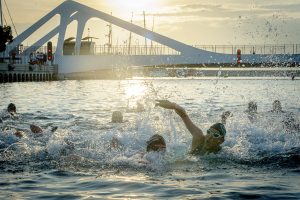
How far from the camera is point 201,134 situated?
1110 centimetres

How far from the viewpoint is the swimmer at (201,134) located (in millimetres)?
10436

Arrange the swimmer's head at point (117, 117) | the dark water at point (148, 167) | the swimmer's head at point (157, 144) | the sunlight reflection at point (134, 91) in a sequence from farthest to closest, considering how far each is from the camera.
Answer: the sunlight reflection at point (134, 91) → the swimmer's head at point (117, 117) → the swimmer's head at point (157, 144) → the dark water at point (148, 167)

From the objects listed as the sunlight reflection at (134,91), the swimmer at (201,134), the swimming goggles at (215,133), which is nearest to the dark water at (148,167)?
the swimmer at (201,134)

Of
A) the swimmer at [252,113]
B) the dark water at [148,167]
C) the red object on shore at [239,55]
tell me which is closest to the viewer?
the dark water at [148,167]

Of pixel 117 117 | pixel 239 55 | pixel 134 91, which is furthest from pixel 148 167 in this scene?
pixel 239 55

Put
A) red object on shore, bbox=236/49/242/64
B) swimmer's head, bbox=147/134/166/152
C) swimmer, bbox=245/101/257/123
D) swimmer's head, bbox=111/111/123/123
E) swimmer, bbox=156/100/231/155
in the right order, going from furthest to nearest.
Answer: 1. red object on shore, bbox=236/49/242/64
2. swimmer's head, bbox=111/111/123/123
3. swimmer, bbox=245/101/257/123
4. swimmer's head, bbox=147/134/166/152
5. swimmer, bbox=156/100/231/155

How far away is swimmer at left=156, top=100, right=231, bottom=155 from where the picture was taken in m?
10.4

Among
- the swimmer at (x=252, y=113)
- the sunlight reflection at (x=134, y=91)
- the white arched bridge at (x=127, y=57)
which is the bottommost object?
the sunlight reflection at (x=134, y=91)

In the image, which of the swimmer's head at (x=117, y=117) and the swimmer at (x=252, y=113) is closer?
the swimmer at (x=252, y=113)

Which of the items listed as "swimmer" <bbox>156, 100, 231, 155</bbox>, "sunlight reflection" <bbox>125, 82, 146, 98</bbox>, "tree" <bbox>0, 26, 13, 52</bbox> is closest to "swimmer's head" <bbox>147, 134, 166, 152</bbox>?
"swimmer" <bbox>156, 100, 231, 155</bbox>

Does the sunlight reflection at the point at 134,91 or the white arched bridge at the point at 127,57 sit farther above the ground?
the white arched bridge at the point at 127,57

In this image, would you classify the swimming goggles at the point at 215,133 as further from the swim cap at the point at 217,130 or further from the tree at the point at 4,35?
the tree at the point at 4,35

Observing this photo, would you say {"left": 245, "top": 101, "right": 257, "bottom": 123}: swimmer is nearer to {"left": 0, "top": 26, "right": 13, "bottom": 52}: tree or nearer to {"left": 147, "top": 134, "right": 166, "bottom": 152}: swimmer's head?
{"left": 147, "top": 134, "right": 166, "bottom": 152}: swimmer's head

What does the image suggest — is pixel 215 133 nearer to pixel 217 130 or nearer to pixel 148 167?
pixel 217 130
